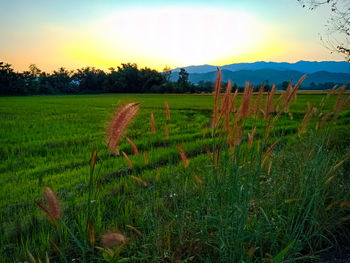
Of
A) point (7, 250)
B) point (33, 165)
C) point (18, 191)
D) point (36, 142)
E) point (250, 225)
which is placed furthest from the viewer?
point (36, 142)

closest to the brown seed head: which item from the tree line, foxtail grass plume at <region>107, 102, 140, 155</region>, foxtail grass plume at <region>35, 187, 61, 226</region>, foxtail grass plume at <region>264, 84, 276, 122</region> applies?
foxtail grass plume at <region>35, 187, 61, 226</region>

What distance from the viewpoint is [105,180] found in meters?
3.71

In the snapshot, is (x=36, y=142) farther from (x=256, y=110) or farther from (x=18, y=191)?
(x=256, y=110)

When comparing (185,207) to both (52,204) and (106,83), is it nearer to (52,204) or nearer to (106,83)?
(52,204)

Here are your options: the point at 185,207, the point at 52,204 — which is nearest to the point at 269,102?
the point at 185,207

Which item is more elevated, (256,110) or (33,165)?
(256,110)

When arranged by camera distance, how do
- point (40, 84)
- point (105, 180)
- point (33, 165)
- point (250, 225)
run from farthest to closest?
point (40, 84) < point (33, 165) < point (105, 180) < point (250, 225)

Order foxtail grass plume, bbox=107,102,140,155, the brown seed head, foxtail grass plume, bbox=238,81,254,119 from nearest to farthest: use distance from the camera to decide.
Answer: the brown seed head, foxtail grass plume, bbox=107,102,140,155, foxtail grass plume, bbox=238,81,254,119

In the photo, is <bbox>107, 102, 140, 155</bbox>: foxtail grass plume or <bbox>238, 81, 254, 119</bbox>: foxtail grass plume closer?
<bbox>107, 102, 140, 155</bbox>: foxtail grass plume

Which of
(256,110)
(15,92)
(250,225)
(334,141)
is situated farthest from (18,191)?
(15,92)

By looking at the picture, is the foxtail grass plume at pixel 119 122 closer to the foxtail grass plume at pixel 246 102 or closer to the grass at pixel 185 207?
the grass at pixel 185 207

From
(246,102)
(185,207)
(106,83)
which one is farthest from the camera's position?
(106,83)

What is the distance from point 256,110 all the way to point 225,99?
517 mm

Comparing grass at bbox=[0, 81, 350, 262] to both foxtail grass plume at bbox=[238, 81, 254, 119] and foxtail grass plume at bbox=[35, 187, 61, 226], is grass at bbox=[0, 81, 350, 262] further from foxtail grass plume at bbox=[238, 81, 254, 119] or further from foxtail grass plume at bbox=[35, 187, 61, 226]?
foxtail grass plume at bbox=[238, 81, 254, 119]
